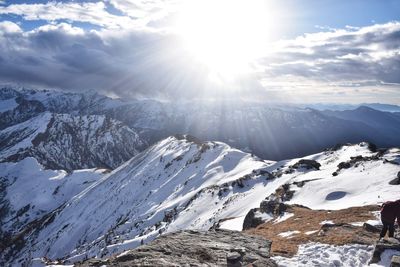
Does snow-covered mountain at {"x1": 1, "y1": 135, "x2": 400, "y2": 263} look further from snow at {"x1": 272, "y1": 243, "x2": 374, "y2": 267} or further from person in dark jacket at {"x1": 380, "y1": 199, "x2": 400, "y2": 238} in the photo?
snow at {"x1": 272, "y1": 243, "x2": 374, "y2": 267}

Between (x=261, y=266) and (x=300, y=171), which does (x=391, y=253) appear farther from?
(x=300, y=171)

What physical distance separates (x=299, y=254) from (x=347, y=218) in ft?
31.8

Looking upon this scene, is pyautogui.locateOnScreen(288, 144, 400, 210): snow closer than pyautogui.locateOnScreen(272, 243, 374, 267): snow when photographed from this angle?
No

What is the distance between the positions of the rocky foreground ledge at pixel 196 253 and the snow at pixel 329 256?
1.17m

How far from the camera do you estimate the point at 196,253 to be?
627 inches

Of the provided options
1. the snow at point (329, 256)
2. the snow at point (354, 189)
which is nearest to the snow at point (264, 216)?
the snow at point (354, 189)

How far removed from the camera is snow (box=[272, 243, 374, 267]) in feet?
53.8

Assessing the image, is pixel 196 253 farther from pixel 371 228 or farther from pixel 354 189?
pixel 354 189

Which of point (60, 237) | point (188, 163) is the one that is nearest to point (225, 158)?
point (188, 163)

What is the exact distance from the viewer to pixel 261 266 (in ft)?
50.0

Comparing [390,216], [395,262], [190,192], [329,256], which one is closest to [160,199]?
[190,192]

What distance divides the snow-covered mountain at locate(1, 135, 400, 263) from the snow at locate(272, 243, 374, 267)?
15.8m

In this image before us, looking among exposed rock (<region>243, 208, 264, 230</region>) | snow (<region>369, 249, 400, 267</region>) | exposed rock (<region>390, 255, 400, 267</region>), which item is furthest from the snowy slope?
exposed rock (<region>390, 255, 400, 267</region>)

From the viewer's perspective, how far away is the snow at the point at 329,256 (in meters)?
16.4
